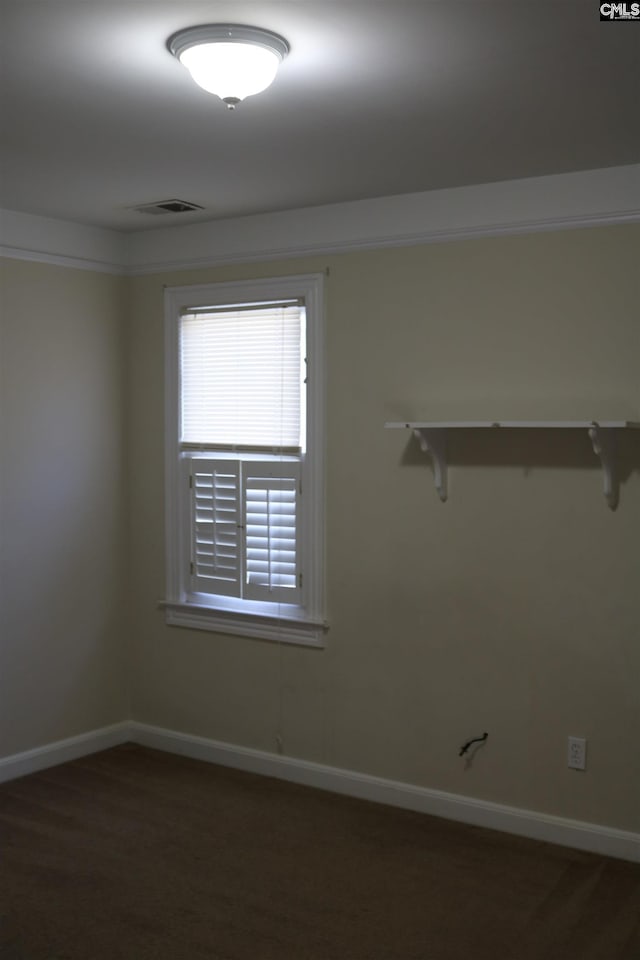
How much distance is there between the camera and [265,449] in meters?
4.69

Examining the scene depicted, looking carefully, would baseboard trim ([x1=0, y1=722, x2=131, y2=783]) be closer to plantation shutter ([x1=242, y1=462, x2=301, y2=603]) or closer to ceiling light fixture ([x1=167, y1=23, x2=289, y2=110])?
plantation shutter ([x1=242, y1=462, x2=301, y2=603])

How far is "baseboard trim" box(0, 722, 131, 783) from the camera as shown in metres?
4.66

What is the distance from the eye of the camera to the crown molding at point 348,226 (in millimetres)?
3768

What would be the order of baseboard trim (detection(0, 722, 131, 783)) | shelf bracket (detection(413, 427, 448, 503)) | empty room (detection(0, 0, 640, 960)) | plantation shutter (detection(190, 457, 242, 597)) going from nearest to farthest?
Result: empty room (detection(0, 0, 640, 960)), shelf bracket (detection(413, 427, 448, 503)), baseboard trim (detection(0, 722, 131, 783)), plantation shutter (detection(190, 457, 242, 597))

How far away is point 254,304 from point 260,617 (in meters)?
1.49

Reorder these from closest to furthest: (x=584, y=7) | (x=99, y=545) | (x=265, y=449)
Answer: (x=584, y=7) < (x=265, y=449) < (x=99, y=545)

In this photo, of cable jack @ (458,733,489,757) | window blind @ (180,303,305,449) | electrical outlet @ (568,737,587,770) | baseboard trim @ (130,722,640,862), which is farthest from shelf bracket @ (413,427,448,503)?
baseboard trim @ (130,722,640,862)

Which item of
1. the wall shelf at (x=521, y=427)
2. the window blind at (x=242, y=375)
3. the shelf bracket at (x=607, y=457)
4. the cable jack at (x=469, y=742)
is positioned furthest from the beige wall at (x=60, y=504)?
the shelf bracket at (x=607, y=457)

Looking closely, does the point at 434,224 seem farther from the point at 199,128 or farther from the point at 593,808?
the point at 593,808

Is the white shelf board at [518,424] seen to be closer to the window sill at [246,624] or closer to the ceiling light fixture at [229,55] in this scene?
the window sill at [246,624]

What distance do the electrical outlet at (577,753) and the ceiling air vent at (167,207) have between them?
9.09 ft

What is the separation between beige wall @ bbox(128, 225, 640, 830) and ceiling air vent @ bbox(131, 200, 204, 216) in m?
0.42

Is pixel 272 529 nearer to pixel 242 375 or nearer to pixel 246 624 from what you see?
pixel 246 624

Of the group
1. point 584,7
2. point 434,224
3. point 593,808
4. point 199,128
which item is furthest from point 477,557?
point 584,7
